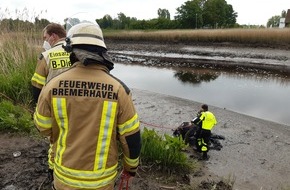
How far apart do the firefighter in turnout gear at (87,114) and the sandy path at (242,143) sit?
11.0 ft

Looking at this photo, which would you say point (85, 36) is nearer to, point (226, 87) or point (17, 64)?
point (17, 64)

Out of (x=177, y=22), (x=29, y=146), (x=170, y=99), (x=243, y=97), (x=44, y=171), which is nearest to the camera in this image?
(x=44, y=171)

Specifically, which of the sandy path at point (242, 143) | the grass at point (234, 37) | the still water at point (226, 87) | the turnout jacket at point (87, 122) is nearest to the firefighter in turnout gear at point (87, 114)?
the turnout jacket at point (87, 122)

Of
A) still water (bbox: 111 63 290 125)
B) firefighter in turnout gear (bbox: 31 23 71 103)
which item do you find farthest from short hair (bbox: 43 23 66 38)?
still water (bbox: 111 63 290 125)

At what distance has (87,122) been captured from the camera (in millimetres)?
2010

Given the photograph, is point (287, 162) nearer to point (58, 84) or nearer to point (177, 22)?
point (58, 84)

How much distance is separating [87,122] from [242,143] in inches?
214

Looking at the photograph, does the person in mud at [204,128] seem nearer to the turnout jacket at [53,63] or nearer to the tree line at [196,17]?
the turnout jacket at [53,63]

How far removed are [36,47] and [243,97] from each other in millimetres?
7900

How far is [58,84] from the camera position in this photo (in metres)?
2.00

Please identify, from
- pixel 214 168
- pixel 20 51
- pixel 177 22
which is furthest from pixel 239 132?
pixel 177 22

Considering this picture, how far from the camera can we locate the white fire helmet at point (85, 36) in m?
2.00

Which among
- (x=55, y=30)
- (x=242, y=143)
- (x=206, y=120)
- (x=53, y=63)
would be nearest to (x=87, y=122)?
(x=53, y=63)

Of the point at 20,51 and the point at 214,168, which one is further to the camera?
the point at 20,51
